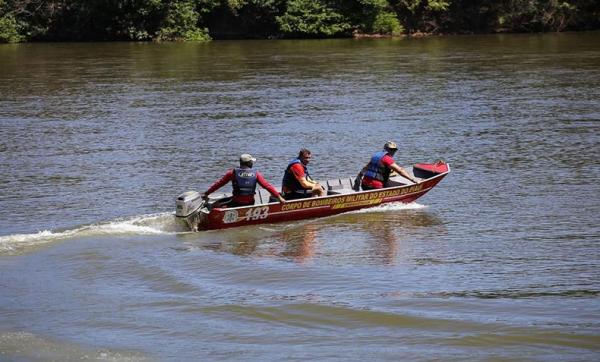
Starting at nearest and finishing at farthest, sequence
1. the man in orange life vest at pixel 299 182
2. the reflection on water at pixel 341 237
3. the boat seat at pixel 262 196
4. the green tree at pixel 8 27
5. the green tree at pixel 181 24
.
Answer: the reflection on water at pixel 341 237
the man in orange life vest at pixel 299 182
the boat seat at pixel 262 196
the green tree at pixel 8 27
the green tree at pixel 181 24

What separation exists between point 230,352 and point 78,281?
13.0 feet

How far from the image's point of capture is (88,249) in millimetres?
16094

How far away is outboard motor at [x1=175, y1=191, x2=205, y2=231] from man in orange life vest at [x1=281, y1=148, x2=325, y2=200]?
1.80 m

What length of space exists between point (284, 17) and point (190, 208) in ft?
137

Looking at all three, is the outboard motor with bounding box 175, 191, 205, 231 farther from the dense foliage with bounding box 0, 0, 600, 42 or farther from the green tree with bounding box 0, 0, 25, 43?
the green tree with bounding box 0, 0, 25, 43

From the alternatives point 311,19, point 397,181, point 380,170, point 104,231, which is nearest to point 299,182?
point 380,170


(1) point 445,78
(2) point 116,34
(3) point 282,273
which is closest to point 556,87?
(1) point 445,78

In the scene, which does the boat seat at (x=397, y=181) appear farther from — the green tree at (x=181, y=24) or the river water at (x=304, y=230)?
the green tree at (x=181, y=24)

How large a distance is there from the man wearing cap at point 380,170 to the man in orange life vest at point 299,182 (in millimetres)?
1209

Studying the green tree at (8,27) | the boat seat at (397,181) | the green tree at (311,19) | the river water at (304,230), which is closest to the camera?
the river water at (304,230)

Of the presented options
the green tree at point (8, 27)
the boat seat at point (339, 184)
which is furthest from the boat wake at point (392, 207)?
the green tree at point (8, 27)

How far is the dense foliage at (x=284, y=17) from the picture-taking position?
57.5 meters

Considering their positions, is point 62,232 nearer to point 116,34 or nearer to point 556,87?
point 556,87

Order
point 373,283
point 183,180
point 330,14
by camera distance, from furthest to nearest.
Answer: point 330,14, point 183,180, point 373,283
